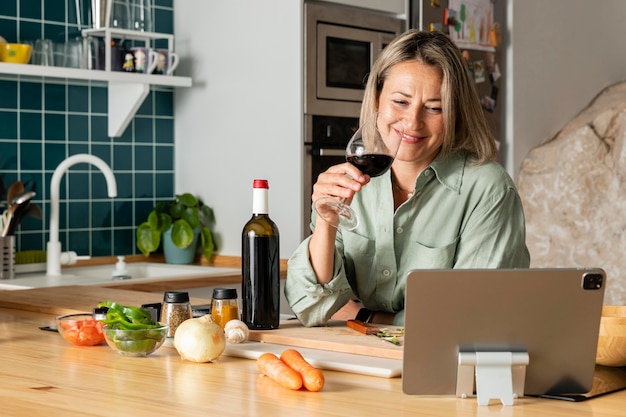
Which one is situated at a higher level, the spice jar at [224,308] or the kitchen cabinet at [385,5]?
the kitchen cabinet at [385,5]

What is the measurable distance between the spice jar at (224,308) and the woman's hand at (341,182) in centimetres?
26

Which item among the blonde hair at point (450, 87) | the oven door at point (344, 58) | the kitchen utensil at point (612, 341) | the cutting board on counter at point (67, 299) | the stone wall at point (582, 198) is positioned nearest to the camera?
the kitchen utensil at point (612, 341)

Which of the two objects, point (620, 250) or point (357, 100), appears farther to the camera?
point (620, 250)

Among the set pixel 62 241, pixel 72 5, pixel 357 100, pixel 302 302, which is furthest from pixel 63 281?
pixel 302 302

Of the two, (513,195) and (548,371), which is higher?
(513,195)

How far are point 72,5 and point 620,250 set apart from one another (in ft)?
8.43

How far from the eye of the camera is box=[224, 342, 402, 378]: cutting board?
1566 mm

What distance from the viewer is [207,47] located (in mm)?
4074

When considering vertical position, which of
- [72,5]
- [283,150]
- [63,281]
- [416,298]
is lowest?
[63,281]

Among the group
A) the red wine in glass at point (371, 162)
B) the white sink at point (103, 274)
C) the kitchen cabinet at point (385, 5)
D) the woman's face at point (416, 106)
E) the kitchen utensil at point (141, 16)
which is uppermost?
the kitchen cabinet at point (385, 5)

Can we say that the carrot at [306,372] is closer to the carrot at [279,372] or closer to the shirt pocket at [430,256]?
the carrot at [279,372]

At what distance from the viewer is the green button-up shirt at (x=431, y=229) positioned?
211cm

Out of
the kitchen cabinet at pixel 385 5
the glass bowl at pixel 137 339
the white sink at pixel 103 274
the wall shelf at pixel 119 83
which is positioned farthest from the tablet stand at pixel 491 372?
the kitchen cabinet at pixel 385 5

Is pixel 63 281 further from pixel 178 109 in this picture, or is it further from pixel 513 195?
pixel 513 195
